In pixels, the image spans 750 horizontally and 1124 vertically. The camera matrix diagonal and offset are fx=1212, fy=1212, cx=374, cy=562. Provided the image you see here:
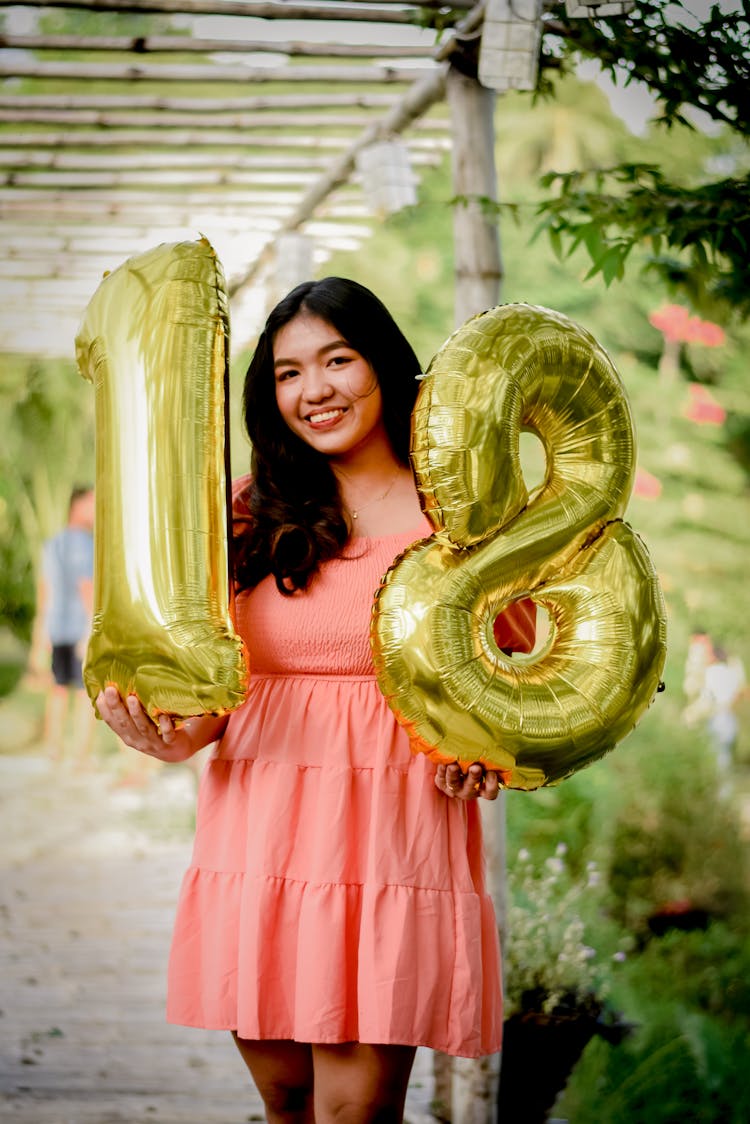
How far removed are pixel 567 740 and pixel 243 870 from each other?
0.50m

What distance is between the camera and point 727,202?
193cm

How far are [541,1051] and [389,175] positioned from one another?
2.35 meters

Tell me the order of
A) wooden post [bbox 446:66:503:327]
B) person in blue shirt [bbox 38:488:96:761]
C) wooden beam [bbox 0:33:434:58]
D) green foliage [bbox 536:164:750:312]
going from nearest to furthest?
green foliage [bbox 536:164:750:312] → wooden post [bbox 446:66:503:327] → wooden beam [bbox 0:33:434:58] → person in blue shirt [bbox 38:488:96:761]

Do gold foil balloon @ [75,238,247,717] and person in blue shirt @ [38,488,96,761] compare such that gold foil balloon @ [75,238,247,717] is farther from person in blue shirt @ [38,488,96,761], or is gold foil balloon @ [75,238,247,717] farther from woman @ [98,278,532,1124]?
person in blue shirt @ [38,488,96,761]

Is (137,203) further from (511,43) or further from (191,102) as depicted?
(511,43)

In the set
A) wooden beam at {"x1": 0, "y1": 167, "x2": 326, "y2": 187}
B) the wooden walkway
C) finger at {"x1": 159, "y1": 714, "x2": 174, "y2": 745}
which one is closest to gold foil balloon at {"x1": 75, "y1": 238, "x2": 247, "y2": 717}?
finger at {"x1": 159, "y1": 714, "x2": 174, "y2": 745}

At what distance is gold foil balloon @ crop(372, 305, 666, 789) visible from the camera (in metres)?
1.44

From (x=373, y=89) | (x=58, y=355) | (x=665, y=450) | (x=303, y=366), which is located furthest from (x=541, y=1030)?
(x=373, y=89)

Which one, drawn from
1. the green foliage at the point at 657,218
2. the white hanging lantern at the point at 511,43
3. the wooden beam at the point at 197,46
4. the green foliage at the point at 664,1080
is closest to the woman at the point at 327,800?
the green foliage at the point at 657,218

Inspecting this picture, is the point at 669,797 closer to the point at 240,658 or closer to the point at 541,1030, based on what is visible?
the point at 541,1030

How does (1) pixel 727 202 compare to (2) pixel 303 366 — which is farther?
(1) pixel 727 202

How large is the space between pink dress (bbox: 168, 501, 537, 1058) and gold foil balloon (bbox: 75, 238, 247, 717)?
0.60ft

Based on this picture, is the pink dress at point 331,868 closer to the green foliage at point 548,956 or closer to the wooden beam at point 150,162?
the green foliage at point 548,956

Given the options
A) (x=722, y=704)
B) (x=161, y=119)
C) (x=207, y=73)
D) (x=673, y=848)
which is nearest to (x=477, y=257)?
(x=207, y=73)
